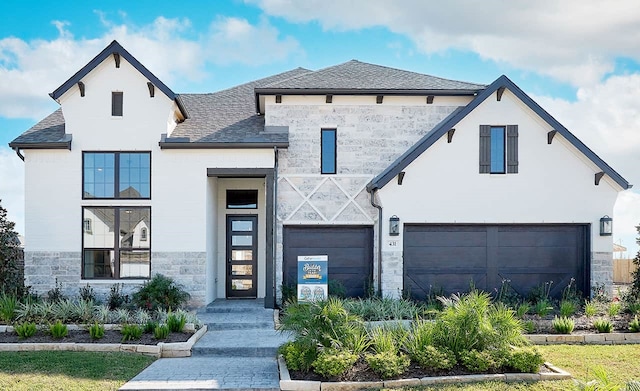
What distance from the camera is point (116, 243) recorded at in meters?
14.9

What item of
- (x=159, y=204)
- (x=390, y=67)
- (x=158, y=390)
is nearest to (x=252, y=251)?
(x=159, y=204)

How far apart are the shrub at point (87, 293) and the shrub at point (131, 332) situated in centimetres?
365

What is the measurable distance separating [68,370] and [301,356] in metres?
3.83

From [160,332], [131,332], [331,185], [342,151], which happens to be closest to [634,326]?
[331,185]

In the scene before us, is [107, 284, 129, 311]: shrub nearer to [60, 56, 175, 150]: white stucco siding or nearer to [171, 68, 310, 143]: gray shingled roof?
[60, 56, 175, 150]: white stucco siding

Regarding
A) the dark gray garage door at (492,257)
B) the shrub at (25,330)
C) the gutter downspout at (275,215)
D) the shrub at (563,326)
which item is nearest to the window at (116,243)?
the gutter downspout at (275,215)

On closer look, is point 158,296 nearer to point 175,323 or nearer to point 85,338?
point 175,323

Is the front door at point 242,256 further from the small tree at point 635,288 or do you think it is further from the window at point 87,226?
the small tree at point 635,288

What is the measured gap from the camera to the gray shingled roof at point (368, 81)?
51.9 feet

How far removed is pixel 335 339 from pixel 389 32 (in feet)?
24.8

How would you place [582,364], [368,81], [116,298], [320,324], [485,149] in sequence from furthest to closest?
1. [368,81]
2. [485,149]
3. [116,298]
4. [582,364]
5. [320,324]

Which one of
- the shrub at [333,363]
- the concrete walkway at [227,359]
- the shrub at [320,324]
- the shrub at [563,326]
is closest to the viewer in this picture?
the shrub at [333,363]

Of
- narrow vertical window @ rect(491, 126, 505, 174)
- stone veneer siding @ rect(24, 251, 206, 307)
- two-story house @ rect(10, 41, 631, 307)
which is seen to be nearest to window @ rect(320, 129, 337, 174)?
two-story house @ rect(10, 41, 631, 307)

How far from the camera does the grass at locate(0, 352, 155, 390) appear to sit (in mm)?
8648
